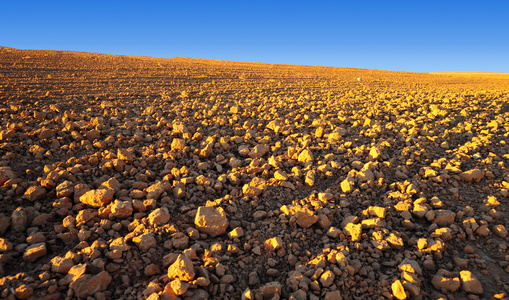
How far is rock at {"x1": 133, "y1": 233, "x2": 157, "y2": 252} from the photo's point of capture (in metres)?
2.08

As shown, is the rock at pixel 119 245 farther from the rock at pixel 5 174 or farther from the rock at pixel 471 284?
the rock at pixel 471 284

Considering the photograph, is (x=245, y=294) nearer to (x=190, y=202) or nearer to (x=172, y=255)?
(x=172, y=255)

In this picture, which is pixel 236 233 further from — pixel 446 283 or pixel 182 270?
pixel 446 283

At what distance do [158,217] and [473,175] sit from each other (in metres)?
3.17

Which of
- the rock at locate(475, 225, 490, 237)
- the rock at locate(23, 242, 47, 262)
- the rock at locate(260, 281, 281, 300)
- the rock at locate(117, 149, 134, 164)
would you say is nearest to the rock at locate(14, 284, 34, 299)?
the rock at locate(23, 242, 47, 262)

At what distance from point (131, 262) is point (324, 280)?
1348mm

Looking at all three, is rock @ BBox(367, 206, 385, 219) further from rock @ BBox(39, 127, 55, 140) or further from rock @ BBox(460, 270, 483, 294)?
rock @ BBox(39, 127, 55, 140)

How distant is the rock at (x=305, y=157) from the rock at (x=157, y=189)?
153 cm

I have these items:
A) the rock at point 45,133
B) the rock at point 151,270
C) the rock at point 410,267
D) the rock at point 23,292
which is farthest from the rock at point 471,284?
the rock at point 45,133

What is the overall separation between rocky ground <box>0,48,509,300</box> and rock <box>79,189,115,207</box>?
0.01 metres

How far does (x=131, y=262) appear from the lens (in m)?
1.99

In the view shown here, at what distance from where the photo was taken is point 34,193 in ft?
8.50

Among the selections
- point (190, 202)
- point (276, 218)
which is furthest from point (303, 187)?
point (190, 202)

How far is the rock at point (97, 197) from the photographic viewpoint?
250cm
